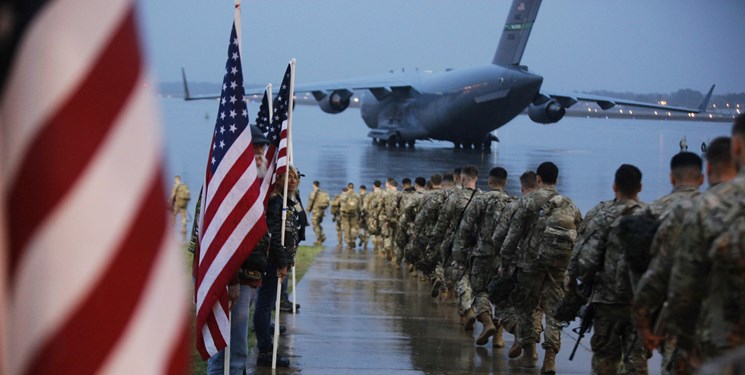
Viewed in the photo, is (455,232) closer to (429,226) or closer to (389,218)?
(429,226)

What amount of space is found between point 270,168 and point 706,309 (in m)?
5.65

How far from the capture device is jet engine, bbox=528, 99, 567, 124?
55.5 metres

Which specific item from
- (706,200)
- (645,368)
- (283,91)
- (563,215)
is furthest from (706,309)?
(283,91)

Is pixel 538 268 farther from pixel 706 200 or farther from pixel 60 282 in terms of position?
pixel 60 282

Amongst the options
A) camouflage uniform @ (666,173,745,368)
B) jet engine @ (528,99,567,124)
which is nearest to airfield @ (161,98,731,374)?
camouflage uniform @ (666,173,745,368)

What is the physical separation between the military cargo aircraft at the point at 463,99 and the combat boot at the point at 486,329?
41.1m

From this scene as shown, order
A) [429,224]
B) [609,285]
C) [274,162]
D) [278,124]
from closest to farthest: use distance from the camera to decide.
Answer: [609,285], [274,162], [278,124], [429,224]

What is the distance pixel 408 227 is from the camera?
1909 cm

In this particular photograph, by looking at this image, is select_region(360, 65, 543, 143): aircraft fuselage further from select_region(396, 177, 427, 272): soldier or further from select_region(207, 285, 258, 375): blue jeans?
select_region(207, 285, 258, 375): blue jeans

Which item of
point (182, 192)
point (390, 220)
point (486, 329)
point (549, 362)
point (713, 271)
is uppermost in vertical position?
point (182, 192)

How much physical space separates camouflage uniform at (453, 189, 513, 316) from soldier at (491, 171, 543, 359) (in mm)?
778

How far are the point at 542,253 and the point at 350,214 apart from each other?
57.8 ft

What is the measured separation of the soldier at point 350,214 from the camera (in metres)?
27.1

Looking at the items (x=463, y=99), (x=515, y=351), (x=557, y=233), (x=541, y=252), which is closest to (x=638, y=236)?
(x=557, y=233)
